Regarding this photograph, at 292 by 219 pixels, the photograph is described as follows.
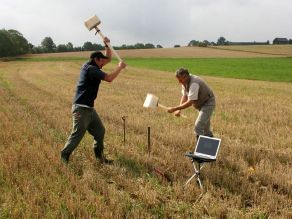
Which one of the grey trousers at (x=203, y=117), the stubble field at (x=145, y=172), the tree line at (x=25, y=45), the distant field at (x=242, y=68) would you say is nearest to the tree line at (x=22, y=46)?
the tree line at (x=25, y=45)

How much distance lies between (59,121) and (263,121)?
6.11 m

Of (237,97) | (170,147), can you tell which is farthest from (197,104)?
(237,97)

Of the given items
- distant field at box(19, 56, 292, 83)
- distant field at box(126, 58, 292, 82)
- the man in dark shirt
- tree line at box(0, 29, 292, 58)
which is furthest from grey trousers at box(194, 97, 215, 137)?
tree line at box(0, 29, 292, 58)

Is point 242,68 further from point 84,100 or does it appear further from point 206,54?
point 84,100

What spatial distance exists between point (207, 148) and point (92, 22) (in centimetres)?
345

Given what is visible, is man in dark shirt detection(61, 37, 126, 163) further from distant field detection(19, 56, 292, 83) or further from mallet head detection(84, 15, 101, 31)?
distant field detection(19, 56, 292, 83)

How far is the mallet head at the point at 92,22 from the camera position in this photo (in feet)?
26.5

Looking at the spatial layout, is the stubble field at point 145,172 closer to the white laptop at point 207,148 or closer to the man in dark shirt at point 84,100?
the man in dark shirt at point 84,100

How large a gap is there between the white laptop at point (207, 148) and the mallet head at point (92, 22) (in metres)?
3.19

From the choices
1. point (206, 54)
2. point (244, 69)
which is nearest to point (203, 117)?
point (244, 69)

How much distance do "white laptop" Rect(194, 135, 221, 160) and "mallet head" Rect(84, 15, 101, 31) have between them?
3194 mm

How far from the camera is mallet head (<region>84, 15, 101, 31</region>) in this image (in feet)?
26.5

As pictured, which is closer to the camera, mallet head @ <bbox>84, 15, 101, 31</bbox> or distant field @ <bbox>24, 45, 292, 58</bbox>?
mallet head @ <bbox>84, 15, 101, 31</bbox>

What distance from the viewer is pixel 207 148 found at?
21.4 ft
